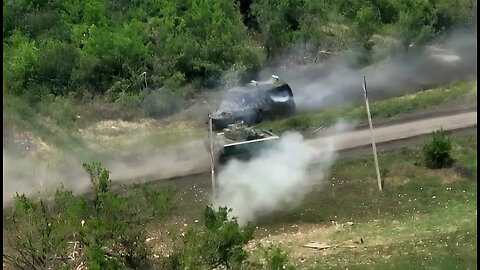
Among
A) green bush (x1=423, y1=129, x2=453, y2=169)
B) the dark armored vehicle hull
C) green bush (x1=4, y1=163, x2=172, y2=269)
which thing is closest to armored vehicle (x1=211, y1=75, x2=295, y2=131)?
the dark armored vehicle hull

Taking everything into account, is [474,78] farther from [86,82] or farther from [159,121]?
[86,82]

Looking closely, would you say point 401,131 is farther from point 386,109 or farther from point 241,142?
point 241,142

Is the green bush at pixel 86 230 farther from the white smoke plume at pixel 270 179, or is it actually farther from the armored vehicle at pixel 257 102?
the armored vehicle at pixel 257 102

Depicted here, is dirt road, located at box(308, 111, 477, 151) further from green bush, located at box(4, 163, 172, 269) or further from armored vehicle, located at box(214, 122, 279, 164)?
green bush, located at box(4, 163, 172, 269)

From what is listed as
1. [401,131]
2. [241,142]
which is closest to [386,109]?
[401,131]

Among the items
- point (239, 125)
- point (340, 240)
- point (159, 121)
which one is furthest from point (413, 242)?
point (159, 121)

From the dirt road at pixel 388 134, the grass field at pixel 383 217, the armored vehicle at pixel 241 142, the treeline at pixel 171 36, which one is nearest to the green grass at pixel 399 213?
the grass field at pixel 383 217
